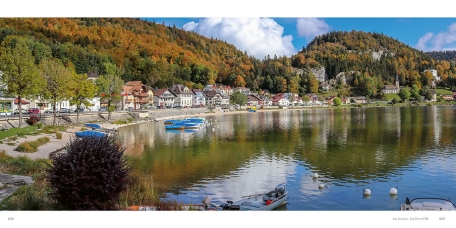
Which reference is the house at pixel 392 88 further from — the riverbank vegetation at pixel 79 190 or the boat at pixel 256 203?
the riverbank vegetation at pixel 79 190

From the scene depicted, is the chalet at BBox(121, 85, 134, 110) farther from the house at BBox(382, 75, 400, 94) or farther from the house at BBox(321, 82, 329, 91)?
the house at BBox(382, 75, 400, 94)

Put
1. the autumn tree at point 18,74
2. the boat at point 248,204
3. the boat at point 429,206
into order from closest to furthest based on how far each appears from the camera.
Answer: the boat at point 248,204 → the boat at point 429,206 → the autumn tree at point 18,74

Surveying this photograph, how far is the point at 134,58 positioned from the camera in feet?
282

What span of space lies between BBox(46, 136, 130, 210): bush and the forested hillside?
4339cm

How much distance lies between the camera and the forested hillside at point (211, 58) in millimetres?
63431

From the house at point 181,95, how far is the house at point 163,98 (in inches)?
63.0

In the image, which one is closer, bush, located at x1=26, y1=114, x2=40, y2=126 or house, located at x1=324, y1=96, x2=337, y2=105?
bush, located at x1=26, y1=114, x2=40, y2=126

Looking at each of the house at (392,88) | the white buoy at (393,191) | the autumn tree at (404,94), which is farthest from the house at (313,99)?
the white buoy at (393,191)

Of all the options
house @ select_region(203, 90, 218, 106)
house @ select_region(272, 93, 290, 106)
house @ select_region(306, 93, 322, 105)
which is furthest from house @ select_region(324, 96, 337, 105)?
house @ select_region(203, 90, 218, 106)

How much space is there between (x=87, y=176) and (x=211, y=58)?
2820 inches

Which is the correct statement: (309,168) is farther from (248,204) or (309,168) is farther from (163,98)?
(163,98)

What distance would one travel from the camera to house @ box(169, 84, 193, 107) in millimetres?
87000

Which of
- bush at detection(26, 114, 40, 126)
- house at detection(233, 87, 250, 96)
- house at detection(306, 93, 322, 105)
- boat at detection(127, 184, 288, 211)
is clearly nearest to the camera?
boat at detection(127, 184, 288, 211)
